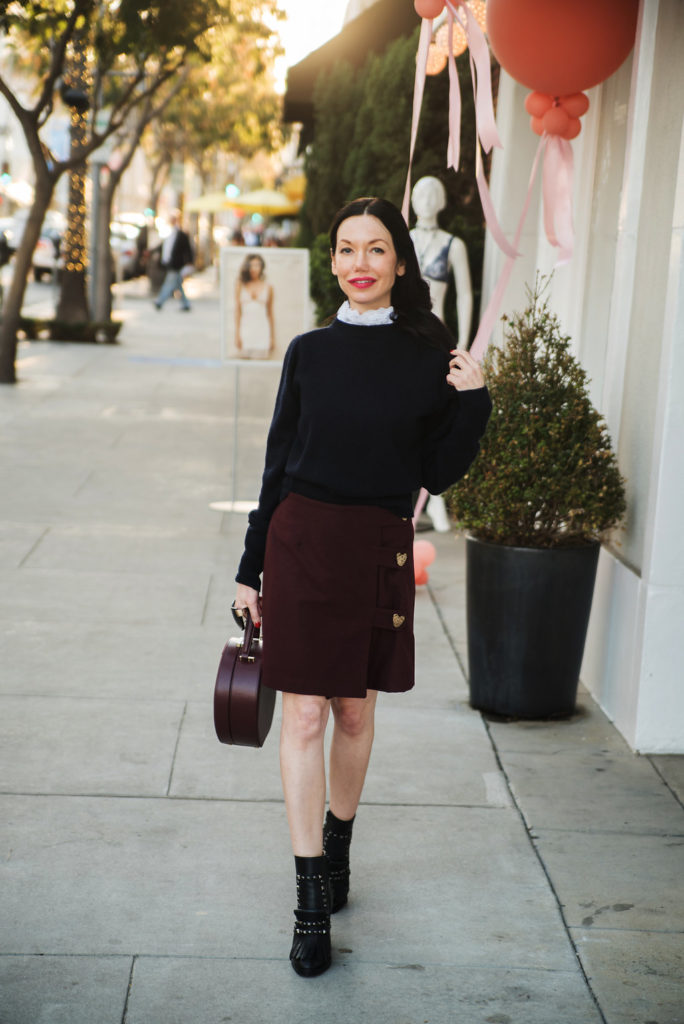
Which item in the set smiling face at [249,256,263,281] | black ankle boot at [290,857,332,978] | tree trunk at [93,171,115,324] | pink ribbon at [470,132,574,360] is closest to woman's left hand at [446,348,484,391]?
black ankle boot at [290,857,332,978]

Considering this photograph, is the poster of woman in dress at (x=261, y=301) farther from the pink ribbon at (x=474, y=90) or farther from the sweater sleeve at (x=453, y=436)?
the sweater sleeve at (x=453, y=436)

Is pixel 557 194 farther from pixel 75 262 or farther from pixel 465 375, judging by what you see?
pixel 75 262

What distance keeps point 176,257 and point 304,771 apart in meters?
24.4

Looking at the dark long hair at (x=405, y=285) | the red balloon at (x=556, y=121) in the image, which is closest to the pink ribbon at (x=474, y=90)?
the red balloon at (x=556, y=121)

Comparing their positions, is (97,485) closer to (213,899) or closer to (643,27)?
(643,27)

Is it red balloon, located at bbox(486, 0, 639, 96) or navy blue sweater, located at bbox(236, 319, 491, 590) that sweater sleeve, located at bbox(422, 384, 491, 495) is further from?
red balloon, located at bbox(486, 0, 639, 96)

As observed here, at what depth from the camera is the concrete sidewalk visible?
313cm

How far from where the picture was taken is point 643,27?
16.9 ft

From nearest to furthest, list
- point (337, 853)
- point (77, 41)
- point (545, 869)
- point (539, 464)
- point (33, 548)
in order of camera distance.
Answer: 1. point (337, 853)
2. point (545, 869)
3. point (539, 464)
4. point (33, 548)
5. point (77, 41)

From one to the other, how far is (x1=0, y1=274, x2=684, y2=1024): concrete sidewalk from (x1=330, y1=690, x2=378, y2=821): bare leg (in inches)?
13.6

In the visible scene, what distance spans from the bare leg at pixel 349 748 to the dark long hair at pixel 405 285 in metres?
0.94

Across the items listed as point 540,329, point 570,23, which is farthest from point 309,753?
point 570,23

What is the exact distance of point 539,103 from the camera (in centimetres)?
562

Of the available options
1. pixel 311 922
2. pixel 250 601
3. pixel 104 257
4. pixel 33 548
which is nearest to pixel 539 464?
pixel 250 601
